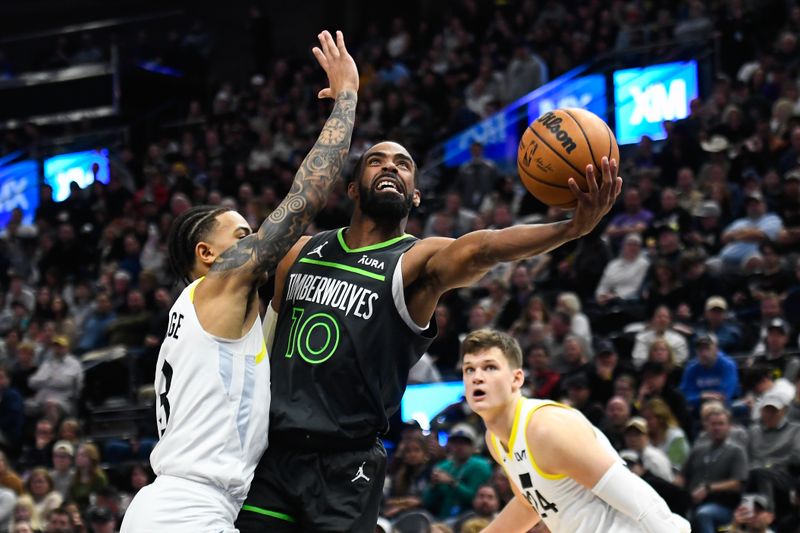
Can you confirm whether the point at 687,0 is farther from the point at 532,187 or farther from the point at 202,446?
the point at 202,446

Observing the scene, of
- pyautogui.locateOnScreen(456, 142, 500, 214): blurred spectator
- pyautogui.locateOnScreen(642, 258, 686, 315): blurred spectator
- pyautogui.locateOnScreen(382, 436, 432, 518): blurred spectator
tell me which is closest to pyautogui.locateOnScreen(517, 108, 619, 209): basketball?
pyautogui.locateOnScreen(382, 436, 432, 518): blurred spectator

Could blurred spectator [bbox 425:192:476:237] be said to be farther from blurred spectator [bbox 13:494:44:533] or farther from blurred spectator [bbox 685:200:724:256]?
blurred spectator [bbox 13:494:44:533]

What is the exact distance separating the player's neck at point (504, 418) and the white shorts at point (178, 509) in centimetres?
146

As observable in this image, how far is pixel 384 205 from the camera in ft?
15.4

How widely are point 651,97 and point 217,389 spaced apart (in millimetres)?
11399

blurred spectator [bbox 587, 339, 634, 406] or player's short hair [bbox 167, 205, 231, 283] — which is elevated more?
player's short hair [bbox 167, 205, 231, 283]

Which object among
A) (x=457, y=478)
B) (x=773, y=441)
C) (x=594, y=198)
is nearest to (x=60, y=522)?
(x=457, y=478)

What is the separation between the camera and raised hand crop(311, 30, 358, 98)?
4.78m

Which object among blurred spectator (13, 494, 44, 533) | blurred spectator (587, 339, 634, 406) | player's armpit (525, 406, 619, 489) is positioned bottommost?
blurred spectator (13, 494, 44, 533)

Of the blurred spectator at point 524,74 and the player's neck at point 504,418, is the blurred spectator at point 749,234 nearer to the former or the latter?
the blurred spectator at point 524,74

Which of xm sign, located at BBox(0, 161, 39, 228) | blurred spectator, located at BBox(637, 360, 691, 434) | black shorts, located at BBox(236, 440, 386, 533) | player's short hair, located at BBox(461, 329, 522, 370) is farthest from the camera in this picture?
xm sign, located at BBox(0, 161, 39, 228)

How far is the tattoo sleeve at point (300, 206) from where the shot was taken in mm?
4227

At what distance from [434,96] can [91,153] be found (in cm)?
529

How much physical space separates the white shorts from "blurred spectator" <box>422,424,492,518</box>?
16.9 ft
